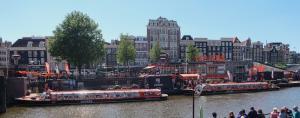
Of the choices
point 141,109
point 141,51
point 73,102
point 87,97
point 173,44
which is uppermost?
point 173,44

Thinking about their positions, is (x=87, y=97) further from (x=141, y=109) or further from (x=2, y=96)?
(x=2, y=96)

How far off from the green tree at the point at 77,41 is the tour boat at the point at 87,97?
77.4 feet

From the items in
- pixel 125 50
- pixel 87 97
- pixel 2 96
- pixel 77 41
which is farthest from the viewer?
pixel 125 50

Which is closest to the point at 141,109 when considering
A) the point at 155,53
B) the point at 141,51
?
the point at 155,53

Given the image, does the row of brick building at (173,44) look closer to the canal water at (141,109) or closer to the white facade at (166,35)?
the white facade at (166,35)

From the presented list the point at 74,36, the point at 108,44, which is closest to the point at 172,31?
the point at 108,44

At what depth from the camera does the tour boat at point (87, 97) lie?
68.9 m

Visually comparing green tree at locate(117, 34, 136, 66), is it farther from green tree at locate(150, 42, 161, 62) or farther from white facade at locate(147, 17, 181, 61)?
white facade at locate(147, 17, 181, 61)

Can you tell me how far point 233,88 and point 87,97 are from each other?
33391mm

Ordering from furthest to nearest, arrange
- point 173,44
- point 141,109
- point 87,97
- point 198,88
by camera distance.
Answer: point 173,44 < point 198,88 < point 87,97 < point 141,109

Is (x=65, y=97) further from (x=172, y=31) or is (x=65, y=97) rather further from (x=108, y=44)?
(x=172, y=31)

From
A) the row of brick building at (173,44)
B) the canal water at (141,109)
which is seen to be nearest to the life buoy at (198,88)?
the canal water at (141,109)

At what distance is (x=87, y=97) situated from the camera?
238 ft

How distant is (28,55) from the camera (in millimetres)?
136375
